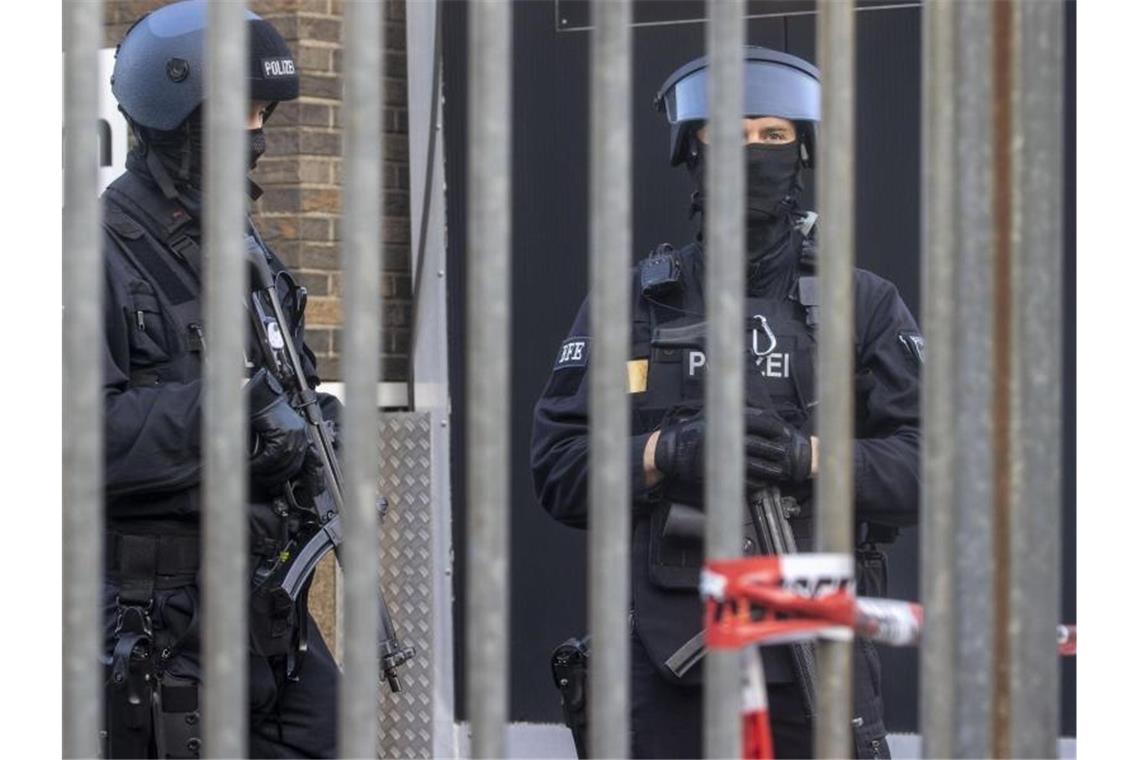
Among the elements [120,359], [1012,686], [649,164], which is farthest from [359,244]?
[649,164]

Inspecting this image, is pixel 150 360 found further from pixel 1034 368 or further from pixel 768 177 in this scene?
pixel 1034 368

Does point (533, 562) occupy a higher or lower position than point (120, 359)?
lower

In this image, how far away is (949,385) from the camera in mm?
1874

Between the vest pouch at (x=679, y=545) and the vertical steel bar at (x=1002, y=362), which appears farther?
the vest pouch at (x=679, y=545)

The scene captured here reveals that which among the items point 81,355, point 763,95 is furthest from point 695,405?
point 81,355

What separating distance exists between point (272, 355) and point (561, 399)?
1.99 feet

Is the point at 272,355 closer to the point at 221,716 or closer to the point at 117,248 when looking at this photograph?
the point at 117,248

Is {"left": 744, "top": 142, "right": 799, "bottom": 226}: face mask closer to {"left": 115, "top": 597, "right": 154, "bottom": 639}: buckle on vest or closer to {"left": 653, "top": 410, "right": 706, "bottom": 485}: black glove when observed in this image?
{"left": 653, "top": 410, "right": 706, "bottom": 485}: black glove

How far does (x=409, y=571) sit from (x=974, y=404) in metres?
4.40

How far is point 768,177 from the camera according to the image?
431cm

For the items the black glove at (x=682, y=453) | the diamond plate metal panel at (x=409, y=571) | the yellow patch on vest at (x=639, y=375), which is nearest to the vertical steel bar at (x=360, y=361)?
the black glove at (x=682, y=453)

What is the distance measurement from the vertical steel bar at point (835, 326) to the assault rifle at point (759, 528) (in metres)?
2.14

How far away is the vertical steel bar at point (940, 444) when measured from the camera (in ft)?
6.15

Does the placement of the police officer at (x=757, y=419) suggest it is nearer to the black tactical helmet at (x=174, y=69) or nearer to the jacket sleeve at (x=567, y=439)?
the jacket sleeve at (x=567, y=439)
